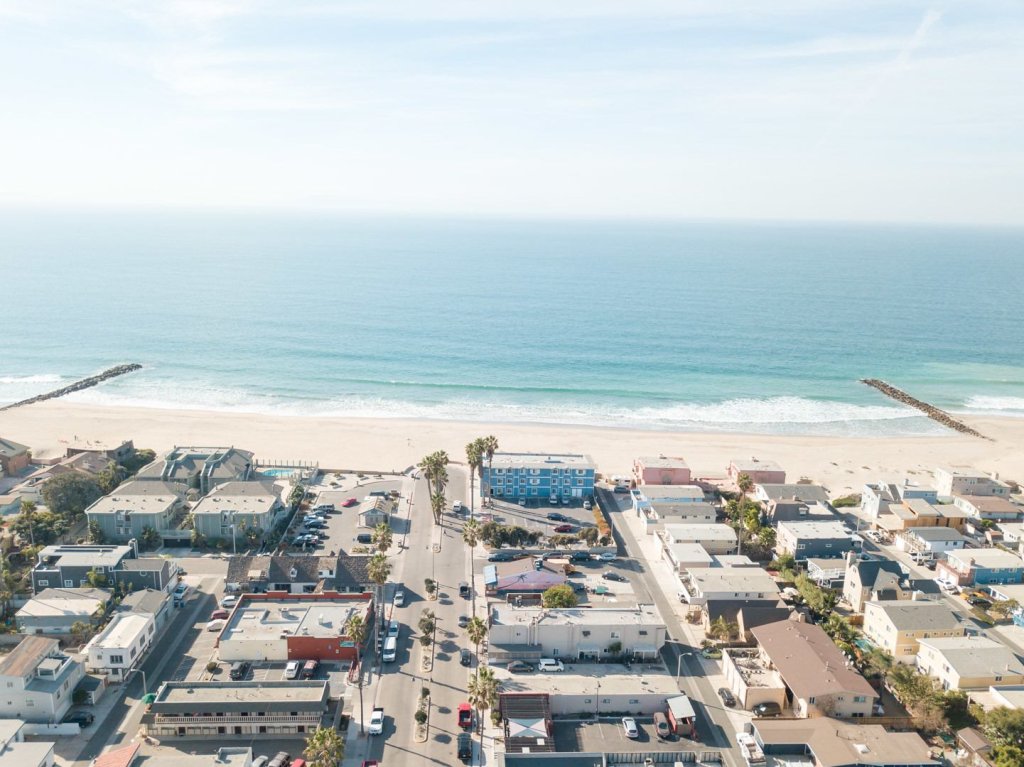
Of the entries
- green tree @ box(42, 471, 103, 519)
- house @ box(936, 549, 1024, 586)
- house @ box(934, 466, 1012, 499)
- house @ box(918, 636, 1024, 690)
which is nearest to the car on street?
house @ box(918, 636, 1024, 690)

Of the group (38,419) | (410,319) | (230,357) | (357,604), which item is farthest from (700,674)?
(410,319)

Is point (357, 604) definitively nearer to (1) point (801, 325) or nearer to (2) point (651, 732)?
(2) point (651, 732)

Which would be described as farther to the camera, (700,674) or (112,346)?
(112,346)

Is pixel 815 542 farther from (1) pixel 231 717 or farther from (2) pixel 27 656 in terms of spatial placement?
(2) pixel 27 656

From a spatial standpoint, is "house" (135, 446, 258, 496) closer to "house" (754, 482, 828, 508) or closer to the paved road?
the paved road

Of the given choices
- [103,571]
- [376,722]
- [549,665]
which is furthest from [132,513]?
[549,665]
